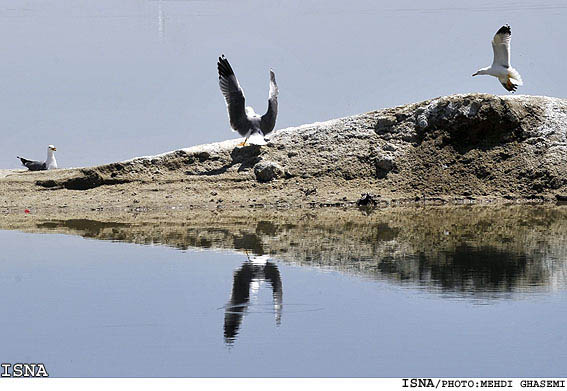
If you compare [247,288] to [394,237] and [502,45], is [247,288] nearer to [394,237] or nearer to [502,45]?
[394,237]

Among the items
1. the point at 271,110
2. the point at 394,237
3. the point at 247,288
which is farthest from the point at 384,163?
the point at 247,288

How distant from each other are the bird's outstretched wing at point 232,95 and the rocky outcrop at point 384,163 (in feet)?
7.67

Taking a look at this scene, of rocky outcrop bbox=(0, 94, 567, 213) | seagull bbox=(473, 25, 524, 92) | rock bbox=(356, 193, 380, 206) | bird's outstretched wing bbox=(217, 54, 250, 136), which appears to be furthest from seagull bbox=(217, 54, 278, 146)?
seagull bbox=(473, 25, 524, 92)

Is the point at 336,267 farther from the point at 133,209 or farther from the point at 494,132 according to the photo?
the point at 494,132

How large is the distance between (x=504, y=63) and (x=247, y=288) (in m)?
12.9

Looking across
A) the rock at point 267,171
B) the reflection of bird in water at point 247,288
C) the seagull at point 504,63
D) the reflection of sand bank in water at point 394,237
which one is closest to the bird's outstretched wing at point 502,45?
the seagull at point 504,63

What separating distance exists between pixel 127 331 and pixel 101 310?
1.13 m

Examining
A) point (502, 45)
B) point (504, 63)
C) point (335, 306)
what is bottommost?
point (335, 306)

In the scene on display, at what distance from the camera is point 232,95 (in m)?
25.0

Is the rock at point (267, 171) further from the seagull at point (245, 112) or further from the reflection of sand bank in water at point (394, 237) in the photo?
the reflection of sand bank in water at point (394, 237)

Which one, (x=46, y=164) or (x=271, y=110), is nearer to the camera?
(x=271, y=110)

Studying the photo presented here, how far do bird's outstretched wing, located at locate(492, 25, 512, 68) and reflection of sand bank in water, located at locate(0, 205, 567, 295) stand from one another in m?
3.68

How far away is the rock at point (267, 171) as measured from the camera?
2777 cm

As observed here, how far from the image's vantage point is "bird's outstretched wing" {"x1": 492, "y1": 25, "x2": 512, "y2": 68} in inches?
816
